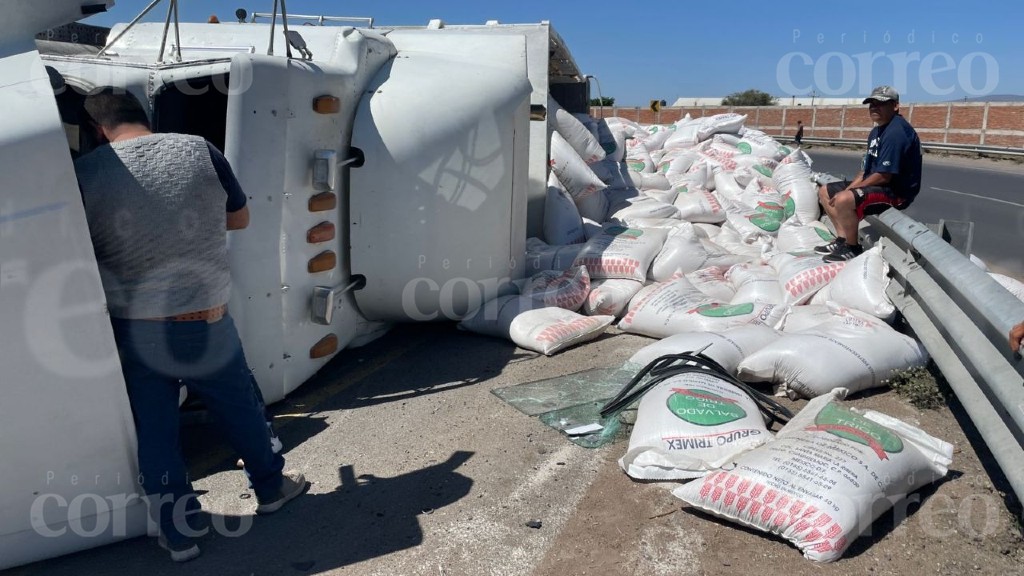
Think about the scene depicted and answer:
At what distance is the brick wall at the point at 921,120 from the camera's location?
2869 centimetres

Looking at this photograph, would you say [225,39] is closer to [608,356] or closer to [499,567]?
[608,356]

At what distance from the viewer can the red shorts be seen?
16.6 ft

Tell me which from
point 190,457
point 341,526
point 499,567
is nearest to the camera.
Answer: point 499,567

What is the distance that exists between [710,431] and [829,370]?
38.1 inches

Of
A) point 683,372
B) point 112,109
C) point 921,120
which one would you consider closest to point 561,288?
point 683,372

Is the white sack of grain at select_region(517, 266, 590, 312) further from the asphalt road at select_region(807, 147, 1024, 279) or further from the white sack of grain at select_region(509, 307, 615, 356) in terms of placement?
the asphalt road at select_region(807, 147, 1024, 279)

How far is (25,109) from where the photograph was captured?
7.36 ft

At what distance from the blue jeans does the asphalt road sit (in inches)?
263

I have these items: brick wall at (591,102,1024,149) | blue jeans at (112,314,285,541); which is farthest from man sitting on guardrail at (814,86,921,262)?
brick wall at (591,102,1024,149)

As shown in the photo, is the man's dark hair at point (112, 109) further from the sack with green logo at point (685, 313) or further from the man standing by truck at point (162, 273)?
the sack with green logo at point (685, 313)

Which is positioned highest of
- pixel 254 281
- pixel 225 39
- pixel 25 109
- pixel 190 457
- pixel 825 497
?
pixel 225 39

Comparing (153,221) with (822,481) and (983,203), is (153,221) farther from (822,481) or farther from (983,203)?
(983,203)

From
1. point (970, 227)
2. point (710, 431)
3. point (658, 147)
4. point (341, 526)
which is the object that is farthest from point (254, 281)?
point (658, 147)

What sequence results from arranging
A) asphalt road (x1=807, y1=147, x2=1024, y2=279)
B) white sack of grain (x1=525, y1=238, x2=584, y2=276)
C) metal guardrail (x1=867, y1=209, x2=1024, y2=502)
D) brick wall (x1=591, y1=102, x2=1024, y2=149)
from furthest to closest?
brick wall (x1=591, y1=102, x2=1024, y2=149) → asphalt road (x1=807, y1=147, x2=1024, y2=279) → white sack of grain (x1=525, y1=238, x2=584, y2=276) → metal guardrail (x1=867, y1=209, x2=1024, y2=502)
